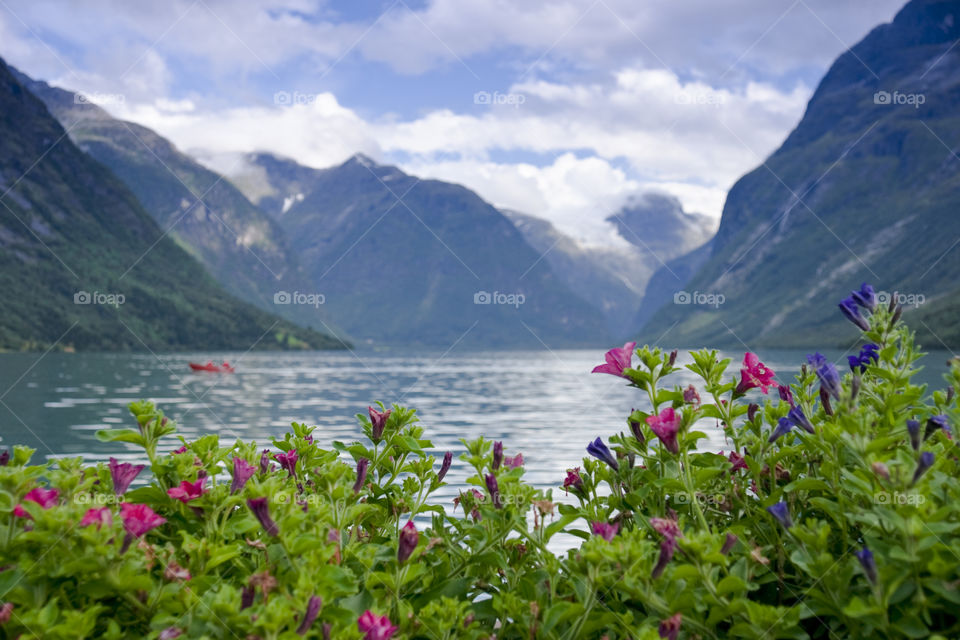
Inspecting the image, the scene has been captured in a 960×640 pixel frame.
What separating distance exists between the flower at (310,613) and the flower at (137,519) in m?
0.77

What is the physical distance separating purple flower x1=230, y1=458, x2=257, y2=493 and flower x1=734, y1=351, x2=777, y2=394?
2608 millimetres

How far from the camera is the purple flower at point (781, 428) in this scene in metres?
3.40

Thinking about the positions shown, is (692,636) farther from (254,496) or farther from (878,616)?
(254,496)

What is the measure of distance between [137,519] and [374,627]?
3.41 ft

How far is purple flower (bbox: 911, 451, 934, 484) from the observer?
244 cm

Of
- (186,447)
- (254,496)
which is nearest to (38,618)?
(254,496)

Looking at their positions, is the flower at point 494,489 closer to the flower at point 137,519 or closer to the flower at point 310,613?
the flower at point 310,613

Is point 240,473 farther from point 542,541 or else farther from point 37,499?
point 542,541

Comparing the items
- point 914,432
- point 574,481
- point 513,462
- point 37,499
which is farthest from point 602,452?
point 37,499

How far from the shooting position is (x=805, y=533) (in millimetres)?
2793

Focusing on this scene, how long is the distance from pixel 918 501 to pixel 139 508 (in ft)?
9.81

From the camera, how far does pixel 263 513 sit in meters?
2.65

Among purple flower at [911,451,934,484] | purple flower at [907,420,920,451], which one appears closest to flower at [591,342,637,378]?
purple flower at [907,420,920,451]

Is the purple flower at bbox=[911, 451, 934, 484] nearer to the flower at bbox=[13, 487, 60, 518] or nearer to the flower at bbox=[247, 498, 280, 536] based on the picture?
the flower at bbox=[247, 498, 280, 536]
